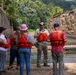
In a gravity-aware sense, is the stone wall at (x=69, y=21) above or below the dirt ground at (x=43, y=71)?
above

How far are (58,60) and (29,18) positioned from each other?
9653 centimetres

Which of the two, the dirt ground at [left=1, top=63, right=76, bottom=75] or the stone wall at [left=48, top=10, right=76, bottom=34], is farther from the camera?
the stone wall at [left=48, top=10, right=76, bottom=34]

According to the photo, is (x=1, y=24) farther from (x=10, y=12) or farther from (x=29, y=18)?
(x=29, y=18)

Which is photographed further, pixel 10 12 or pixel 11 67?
pixel 10 12

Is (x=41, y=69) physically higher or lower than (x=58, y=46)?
lower

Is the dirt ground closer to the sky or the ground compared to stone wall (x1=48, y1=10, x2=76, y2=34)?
closer to the ground

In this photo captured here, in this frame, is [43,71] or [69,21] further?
[69,21]

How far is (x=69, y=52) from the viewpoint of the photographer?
2636 centimetres

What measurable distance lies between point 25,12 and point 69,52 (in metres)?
78.9

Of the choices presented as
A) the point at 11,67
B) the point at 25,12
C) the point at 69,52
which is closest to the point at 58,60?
the point at 11,67

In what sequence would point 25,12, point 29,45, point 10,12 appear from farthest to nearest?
point 25,12 < point 10,12 < point 29,45

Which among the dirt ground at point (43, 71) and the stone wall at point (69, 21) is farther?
the stone wall at point (69, 21)

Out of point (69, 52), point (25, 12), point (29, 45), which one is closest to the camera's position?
point (29, 45)

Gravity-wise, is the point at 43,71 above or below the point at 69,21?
below
